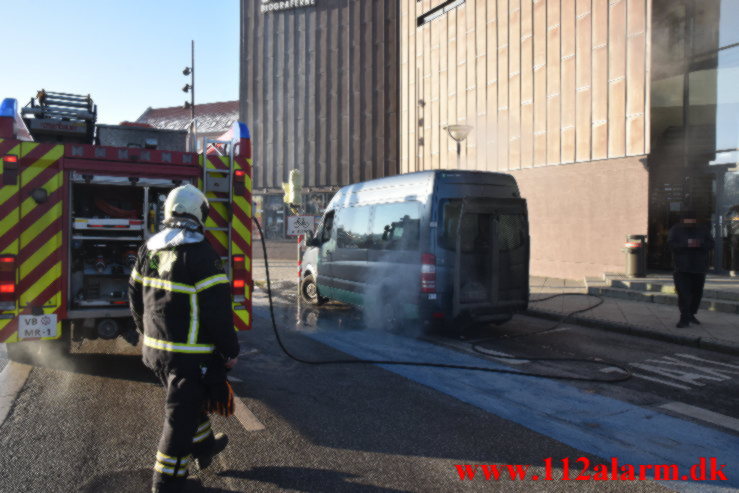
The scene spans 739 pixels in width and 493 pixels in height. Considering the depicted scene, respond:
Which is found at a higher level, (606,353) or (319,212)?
(319,212)

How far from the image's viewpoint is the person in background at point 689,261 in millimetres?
7977

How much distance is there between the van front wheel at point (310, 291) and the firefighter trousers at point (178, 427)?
762 centimetres

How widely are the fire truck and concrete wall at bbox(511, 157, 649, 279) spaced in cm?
981

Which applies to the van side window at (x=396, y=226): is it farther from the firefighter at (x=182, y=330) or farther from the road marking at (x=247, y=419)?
the firefighter at (x=182, y=330)

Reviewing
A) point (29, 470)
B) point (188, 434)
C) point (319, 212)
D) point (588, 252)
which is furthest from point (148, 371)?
point (319, 212)

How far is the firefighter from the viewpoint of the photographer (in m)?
3.00

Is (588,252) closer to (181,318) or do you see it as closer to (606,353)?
(606,353)

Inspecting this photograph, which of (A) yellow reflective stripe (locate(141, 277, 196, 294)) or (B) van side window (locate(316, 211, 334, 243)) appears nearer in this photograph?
(A) yellow reflective stripe (locate(141, 277, 196, 294))

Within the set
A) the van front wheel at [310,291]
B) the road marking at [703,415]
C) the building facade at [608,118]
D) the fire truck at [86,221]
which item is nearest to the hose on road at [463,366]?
the fire truck at [86,221]

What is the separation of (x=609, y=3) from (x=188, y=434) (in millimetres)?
13721

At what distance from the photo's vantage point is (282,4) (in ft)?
84.2

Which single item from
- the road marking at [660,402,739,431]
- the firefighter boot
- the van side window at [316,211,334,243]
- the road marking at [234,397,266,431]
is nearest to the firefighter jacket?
the firefighter boot

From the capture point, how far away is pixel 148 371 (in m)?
5.69

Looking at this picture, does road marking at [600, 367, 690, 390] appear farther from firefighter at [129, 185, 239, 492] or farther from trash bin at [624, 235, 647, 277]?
trash bin at [624, 235, 647, 277]
